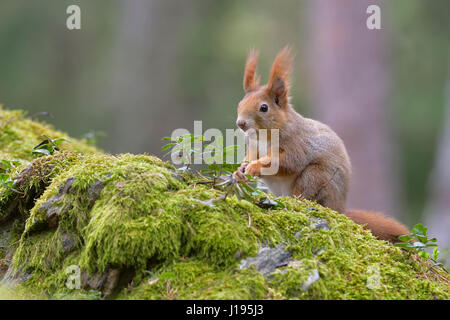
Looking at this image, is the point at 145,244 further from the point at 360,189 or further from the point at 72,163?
the point at 360,189

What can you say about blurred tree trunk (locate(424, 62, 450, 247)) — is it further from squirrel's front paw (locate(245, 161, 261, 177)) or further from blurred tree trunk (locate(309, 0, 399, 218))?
squirrel's front paw (locate(245, 161, 261, 177))

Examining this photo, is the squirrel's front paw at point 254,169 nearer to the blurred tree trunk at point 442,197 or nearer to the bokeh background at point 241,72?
the bokeh background at point 241,72

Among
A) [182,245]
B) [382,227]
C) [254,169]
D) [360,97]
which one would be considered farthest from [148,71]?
[182,245]

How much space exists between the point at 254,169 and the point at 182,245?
1.22 meters

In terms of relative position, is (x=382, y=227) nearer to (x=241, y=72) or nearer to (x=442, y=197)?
(x=442, y=197)

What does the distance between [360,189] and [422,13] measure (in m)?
6.17

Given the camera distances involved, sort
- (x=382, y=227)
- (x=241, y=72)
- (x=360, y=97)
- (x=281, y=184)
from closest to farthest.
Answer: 1. (x=382, y=227)
2. (x=281, y=184)
3. (x=360, y=97)
4. (x=241, y=72)

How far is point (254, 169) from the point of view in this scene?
3176mm

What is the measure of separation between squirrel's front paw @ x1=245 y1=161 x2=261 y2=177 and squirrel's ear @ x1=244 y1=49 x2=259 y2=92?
0.73 m

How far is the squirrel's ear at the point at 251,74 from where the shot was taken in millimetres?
3594

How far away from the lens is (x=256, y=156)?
11.5 ft

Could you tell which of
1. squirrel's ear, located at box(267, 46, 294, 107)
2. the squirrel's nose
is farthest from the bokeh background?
the squirrel's nose

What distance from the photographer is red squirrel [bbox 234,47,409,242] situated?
3303 millimetres

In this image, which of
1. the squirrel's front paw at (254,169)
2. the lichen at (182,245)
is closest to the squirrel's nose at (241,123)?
the squirrel's front paw at (254,169)
